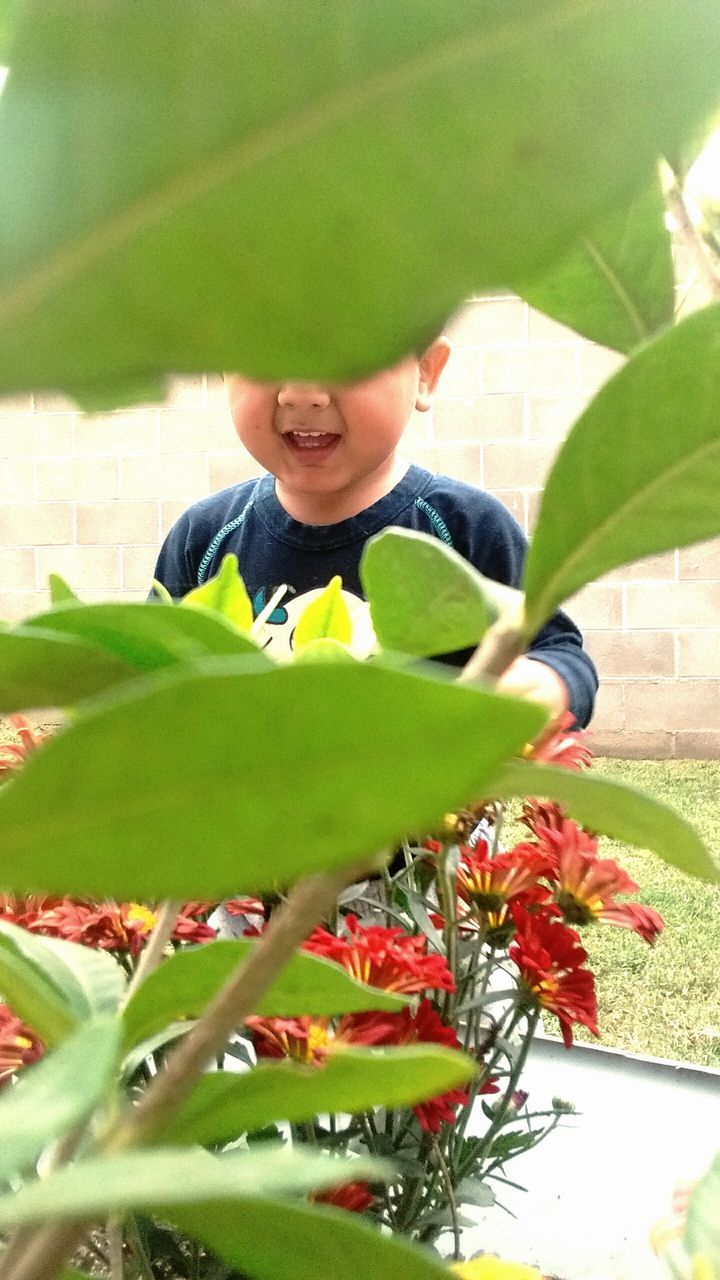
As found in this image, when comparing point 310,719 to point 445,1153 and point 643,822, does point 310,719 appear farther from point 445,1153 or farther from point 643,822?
point 445,1153

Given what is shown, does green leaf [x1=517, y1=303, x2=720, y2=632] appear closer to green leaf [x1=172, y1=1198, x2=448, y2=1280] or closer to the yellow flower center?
green leaf [x1=172, y1=1198, x2=448, y2=1280]

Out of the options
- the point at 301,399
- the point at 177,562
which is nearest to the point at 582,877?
the point at 301,399

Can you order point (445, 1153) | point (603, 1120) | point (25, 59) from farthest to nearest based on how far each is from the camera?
point (603, 1120) → point (445, 1153) → point (25, 59)

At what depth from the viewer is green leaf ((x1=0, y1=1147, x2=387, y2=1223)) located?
62mm

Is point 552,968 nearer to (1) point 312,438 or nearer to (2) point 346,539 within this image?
(1) point 312,438

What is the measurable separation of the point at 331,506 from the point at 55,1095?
2.88 feet

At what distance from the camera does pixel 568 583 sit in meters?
0.11

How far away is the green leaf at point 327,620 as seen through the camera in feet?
0.66

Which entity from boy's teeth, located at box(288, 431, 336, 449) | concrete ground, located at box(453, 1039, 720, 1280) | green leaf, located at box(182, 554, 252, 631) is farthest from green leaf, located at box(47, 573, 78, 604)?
boy's teeth, located at box(288, 431, 336, 449)

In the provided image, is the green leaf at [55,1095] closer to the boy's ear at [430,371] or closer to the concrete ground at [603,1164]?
the concrete ground at [603,1164]

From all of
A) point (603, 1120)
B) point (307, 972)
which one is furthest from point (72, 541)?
point (307, 972)

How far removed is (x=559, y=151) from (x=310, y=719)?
0.04 m

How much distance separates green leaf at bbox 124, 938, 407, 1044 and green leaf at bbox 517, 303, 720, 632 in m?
0.06

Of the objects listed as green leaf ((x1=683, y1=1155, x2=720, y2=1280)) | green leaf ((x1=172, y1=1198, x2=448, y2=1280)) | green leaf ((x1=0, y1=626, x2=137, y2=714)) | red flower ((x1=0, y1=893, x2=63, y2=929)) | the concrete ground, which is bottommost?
the concrete ground
